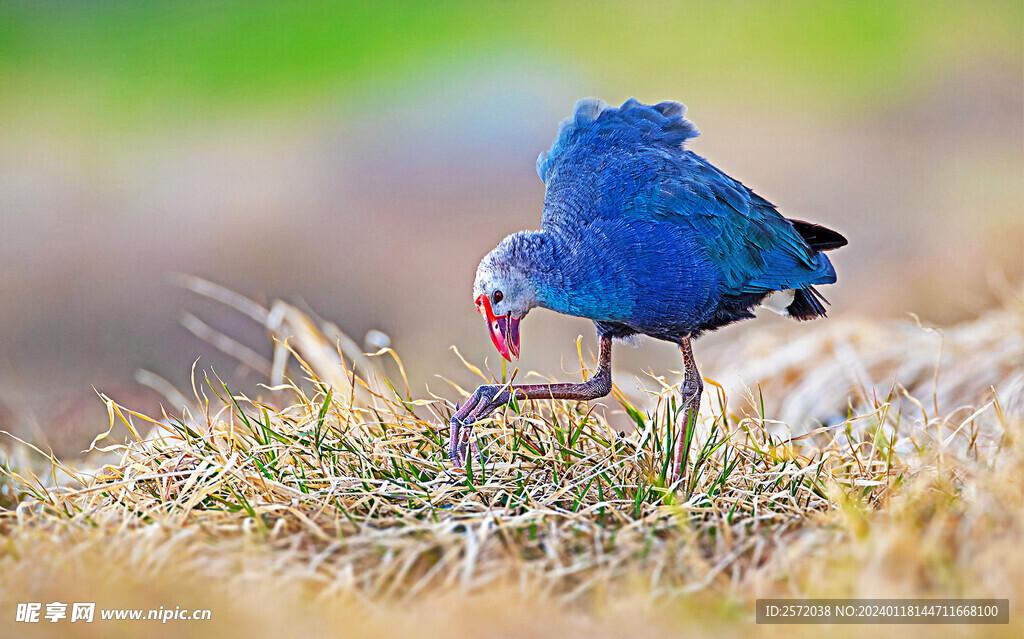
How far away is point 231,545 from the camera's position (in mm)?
2627

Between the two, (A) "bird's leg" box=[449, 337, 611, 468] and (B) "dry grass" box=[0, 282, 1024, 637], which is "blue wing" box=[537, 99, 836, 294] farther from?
(B) "dry grass" box=[0, 282, 1024, 637]

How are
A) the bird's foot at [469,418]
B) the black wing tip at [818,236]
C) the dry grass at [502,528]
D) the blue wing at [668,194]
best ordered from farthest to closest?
the black wing tip at [818,236]
the blue wing at [668,194]
the bird's foot at [469,418]
the dry grass at [502,528]

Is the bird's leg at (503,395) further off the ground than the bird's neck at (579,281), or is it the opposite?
the bird's neck at (579,281)

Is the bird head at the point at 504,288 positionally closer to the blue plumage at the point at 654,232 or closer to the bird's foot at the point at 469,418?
the blue plumage at the point at 654,232

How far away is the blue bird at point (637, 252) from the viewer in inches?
135

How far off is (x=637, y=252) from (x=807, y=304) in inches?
43.3

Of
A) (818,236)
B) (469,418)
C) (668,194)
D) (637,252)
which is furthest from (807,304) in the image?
(469,418)

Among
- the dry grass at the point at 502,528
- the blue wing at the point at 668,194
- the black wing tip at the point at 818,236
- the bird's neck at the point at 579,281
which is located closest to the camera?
the dry grass at the point at 502,528

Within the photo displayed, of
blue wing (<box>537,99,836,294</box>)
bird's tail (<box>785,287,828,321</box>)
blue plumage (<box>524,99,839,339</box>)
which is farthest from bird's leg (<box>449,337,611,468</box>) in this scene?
bird's tail (<box>785,287,828,321</box>)

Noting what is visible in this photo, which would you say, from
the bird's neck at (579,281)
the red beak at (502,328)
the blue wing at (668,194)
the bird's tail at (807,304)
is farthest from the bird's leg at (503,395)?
the bird's tail at (807,304)

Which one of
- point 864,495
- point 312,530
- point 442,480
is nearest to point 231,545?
point 312,530

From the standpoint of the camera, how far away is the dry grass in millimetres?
2344

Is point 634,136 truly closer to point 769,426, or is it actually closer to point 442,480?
point 442,480

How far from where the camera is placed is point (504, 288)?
11.2 feet
